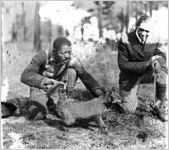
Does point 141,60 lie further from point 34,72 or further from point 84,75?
point 34,72

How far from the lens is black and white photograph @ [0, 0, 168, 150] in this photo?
14.4 feet

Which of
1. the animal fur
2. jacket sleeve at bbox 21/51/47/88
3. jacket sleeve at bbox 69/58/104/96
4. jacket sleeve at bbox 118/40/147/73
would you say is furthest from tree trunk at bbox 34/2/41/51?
the animal fur

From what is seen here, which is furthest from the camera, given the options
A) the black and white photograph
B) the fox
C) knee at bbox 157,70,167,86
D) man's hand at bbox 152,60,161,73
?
knee at bbox 157,70,167,86

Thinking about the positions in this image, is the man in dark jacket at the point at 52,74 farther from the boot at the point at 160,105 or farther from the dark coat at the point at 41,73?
the boot at the point at 160,105

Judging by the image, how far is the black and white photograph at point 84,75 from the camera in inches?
173

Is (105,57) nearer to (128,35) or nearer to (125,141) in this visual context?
(128,35)

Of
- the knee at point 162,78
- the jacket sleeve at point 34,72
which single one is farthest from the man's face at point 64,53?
the knee at point 162,78

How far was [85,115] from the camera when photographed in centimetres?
433

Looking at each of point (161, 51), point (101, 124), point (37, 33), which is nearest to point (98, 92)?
point (101, 124)

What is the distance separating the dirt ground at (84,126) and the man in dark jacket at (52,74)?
9.6 inches

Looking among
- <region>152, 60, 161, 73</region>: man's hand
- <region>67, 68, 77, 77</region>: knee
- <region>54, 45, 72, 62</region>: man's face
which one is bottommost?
<region>67, 68, 77, 77</region>: knee

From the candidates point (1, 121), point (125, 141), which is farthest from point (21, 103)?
point (125, 141)

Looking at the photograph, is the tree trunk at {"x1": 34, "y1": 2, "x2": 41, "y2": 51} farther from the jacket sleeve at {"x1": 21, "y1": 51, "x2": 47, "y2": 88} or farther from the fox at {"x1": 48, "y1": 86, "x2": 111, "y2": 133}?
the fox at {"x1": 48, "y1": 86, "x2": 111, "y2": 133}

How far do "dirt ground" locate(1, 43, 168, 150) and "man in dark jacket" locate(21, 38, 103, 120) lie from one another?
244 mm
